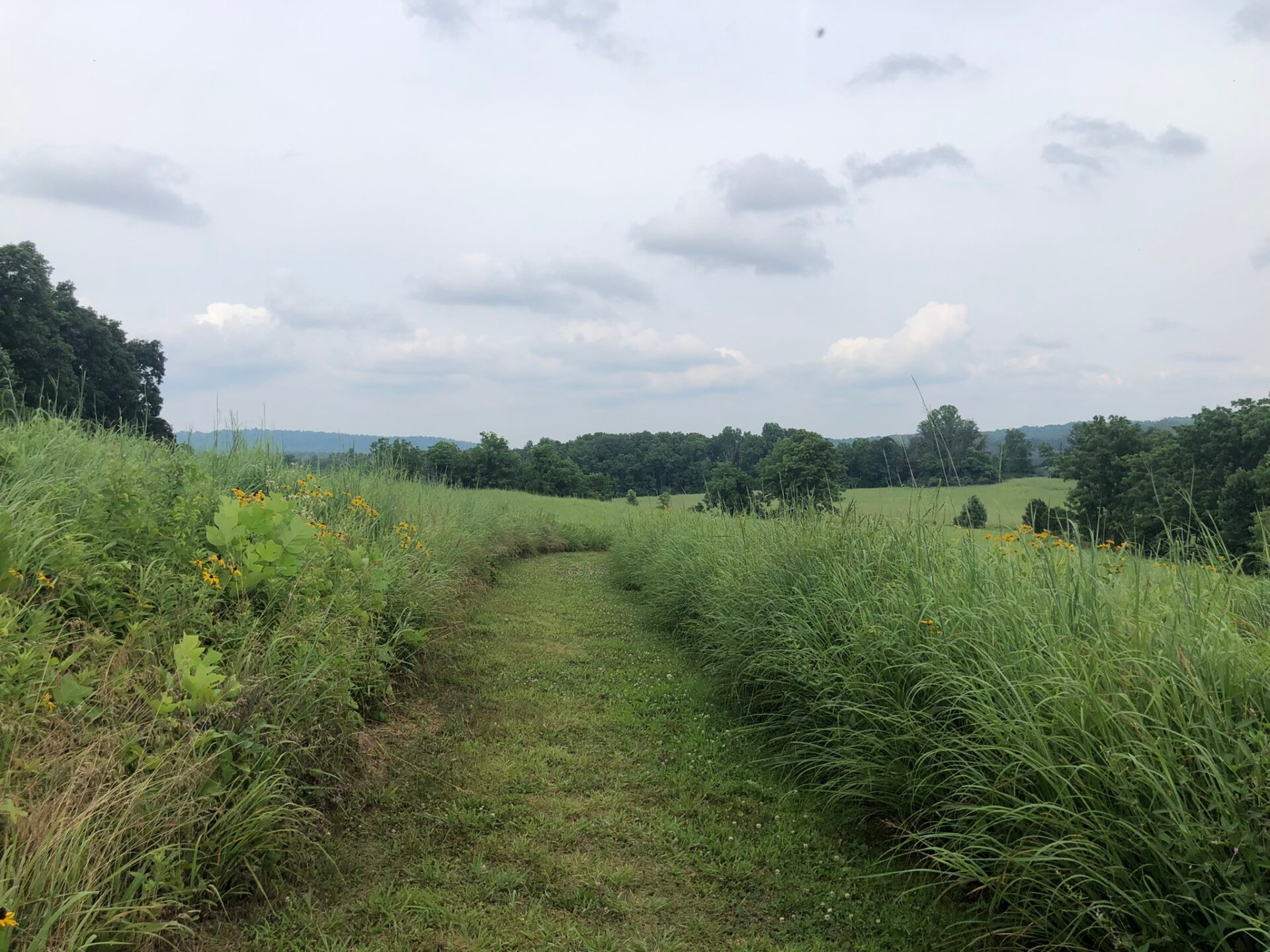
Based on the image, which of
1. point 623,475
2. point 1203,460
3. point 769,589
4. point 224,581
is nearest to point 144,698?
point 224,581

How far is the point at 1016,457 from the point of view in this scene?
15.6ft

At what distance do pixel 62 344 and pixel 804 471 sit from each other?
23549 mm

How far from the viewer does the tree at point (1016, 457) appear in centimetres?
461

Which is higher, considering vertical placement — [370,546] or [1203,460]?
[1203,460]

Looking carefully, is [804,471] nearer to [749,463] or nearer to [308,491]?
[749,463]

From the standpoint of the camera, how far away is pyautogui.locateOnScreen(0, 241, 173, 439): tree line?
781 inches

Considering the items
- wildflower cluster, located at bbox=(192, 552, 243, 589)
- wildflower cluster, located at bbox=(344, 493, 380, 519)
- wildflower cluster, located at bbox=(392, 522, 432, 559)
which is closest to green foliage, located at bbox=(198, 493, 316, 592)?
wildflower cluster, located at bbox=(192, 552, 243, 589)

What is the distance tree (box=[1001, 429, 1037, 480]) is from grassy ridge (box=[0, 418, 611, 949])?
4.38 metres

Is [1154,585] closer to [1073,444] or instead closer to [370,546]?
[1073,444]

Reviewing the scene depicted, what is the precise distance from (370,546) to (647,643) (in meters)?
3.28

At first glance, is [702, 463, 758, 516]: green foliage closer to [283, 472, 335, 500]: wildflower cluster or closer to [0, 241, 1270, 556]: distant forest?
[0, 241, 1270, 556]: distant forest

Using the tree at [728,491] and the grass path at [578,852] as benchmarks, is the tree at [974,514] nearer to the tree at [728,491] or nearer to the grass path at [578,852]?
the grass path at [578,852]

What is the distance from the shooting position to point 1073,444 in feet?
18.3

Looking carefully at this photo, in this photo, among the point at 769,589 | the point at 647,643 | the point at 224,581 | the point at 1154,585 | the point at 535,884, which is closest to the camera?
the point at 535,884
